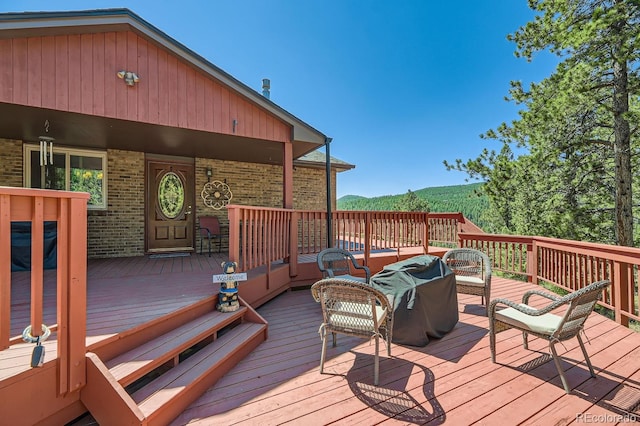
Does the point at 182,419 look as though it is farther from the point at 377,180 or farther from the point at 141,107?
the point at 377,180

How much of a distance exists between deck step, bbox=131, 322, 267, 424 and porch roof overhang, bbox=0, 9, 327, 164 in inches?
142

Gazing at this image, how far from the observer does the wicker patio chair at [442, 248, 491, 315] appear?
154 inches

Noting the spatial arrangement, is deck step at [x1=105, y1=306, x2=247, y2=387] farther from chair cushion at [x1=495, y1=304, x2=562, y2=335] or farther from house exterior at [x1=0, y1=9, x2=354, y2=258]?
chair cushion at [x1=495, y1=304, x2=562, y2=335]

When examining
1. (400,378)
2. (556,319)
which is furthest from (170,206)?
(556,319)

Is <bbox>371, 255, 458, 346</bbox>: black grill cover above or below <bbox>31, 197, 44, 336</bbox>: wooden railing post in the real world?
below

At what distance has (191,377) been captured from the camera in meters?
2.12

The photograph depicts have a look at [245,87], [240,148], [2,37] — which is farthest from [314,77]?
[2,37]

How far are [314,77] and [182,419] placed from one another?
1124 centimetres

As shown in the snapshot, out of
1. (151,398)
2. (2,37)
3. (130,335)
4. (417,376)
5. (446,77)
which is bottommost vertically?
(417,376)

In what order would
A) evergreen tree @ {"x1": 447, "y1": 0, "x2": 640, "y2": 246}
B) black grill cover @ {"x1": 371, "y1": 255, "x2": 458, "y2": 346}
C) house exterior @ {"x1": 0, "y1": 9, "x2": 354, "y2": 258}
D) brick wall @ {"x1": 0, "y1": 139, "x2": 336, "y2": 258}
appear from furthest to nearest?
evergreen tree @ {"x1": 447, "y1": 0, "x2": 640, "y2": 246}, brick wall @ {"x1": 0, "y1": 139, "x2": 336, "y2": 258}, house exterior @ {"x1": 0, "y1": 9, "x2": 354, "y2": 258}, black grill cover @ {"x1": 371, "y1": 255, "x2": 458, "y2": 346}

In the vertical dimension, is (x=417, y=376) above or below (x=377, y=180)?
below

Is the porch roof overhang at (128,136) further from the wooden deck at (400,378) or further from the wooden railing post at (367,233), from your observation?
the wooden deck at (400,378)

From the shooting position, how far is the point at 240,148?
6230mm

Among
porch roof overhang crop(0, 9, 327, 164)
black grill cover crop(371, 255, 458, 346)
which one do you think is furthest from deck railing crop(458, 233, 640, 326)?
porch roof overhang crop(0, 9, 327, 164)
